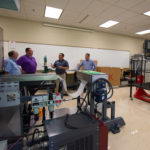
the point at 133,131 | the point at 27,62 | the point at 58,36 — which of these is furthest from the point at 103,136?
the point at 58,36

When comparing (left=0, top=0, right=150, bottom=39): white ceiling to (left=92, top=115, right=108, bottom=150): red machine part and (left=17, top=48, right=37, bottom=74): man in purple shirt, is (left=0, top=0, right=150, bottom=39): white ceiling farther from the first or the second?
(left=92, top=115, right=108, bottom=150): red machine part

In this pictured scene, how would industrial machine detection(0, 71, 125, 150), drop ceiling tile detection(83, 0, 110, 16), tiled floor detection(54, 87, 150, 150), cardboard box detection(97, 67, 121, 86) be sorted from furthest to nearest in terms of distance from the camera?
cardboard box detection(97, 67, 121, 86), drop ceiling tile detection(83, 0, 110, 16), tiled floor detection(54, 87, 150, 150), industrial machine detection(0, 71, 125, 150)

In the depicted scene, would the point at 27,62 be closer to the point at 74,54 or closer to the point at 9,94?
the point at 9,94

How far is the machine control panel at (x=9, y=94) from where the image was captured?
1.01 meters

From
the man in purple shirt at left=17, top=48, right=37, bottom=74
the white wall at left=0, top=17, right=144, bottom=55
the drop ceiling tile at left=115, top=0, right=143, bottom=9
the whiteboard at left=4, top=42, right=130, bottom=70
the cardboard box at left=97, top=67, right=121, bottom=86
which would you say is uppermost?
the drop ceiling tile at left=115, top=0, right=143, bottom=9

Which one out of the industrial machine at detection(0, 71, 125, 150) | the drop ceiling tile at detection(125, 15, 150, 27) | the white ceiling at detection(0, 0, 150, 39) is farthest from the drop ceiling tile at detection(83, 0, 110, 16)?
the industrial machine at detection(0, 71, 125, 150)

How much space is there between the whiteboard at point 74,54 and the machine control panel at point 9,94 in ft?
10.6

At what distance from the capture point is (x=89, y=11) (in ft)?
10.1

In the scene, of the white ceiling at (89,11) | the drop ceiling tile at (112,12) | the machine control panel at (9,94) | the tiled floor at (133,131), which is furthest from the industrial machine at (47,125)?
the drop ceiling tile at (112,12)

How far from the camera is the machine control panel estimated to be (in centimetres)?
101

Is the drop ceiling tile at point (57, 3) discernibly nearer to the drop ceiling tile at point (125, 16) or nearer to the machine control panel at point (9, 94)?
the drop ceiling tile at point (125, 16)

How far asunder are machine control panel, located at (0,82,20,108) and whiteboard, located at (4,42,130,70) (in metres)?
3.24

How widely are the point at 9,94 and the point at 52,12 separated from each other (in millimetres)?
3081

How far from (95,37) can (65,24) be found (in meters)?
1.61
